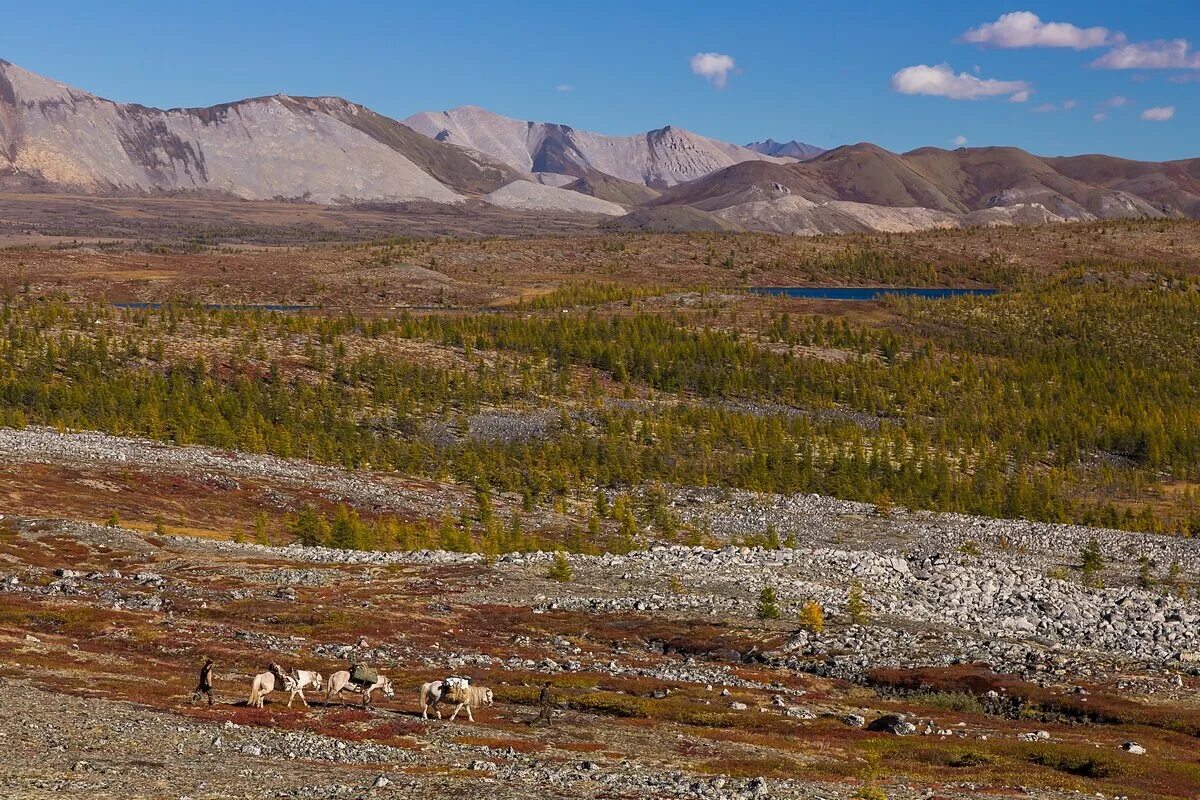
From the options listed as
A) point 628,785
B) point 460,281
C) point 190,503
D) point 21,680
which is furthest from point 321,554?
point 460,281

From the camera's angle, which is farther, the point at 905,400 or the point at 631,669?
the point at 905,400

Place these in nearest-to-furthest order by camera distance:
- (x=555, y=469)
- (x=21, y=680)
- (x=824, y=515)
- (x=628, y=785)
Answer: (x=628, y=785) → (x=21, y=680) → (x=824, y=515) → (x=555, y=469)

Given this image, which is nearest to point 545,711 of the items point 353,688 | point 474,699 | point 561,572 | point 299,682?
point 474,699

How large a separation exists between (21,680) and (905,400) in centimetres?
10009

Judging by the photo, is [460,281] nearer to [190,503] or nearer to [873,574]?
[190,503]

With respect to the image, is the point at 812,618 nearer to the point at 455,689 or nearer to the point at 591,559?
the point at 591,559

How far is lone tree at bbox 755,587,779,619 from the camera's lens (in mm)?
44312

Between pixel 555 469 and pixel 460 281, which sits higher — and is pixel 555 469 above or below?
below

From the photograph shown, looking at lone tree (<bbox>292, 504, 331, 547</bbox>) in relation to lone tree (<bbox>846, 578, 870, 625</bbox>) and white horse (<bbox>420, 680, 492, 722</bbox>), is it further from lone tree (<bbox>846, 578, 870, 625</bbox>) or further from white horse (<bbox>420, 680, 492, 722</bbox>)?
white horse (<bbox>420, 680, 492, 722</bbox>)

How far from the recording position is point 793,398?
4692 inches

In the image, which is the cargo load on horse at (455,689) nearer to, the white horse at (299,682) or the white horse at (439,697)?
the white horse at (439,697)

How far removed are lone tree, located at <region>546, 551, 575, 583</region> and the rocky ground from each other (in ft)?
1.60

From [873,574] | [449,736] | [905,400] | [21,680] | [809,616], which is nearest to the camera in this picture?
[449,736]

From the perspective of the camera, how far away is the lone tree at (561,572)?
5031cm
